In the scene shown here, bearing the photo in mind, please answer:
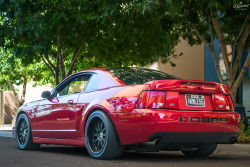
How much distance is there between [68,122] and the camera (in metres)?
7.63

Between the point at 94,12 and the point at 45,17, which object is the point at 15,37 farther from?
the point at 94,12

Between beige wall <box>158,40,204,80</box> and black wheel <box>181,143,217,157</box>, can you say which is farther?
beige wall <box>158,40,204,80</box>

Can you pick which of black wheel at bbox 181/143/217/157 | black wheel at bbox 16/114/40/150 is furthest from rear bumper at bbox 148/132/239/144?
black wheel at bbox 16/114/40/150

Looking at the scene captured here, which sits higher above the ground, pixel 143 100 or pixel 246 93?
pixel 143 100

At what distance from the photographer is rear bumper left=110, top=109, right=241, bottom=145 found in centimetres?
616

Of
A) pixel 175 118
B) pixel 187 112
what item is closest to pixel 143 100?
pixel 175 118

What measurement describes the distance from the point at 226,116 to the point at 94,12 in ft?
26.6

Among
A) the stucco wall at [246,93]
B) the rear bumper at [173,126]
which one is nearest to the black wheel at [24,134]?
the rear bumper at [173,126]

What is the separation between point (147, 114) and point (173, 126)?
0.40 metres

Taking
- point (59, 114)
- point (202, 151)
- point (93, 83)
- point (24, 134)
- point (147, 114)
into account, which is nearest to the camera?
point (147, 114)

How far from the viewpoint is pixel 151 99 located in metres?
6.29

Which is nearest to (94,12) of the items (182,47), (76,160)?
(76,160)

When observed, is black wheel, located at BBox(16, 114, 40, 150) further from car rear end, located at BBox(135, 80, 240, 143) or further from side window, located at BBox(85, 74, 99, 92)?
car rear end, located at BBox(135, 80, 240, 143)

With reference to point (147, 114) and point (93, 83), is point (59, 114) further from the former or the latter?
point (147, 114)
